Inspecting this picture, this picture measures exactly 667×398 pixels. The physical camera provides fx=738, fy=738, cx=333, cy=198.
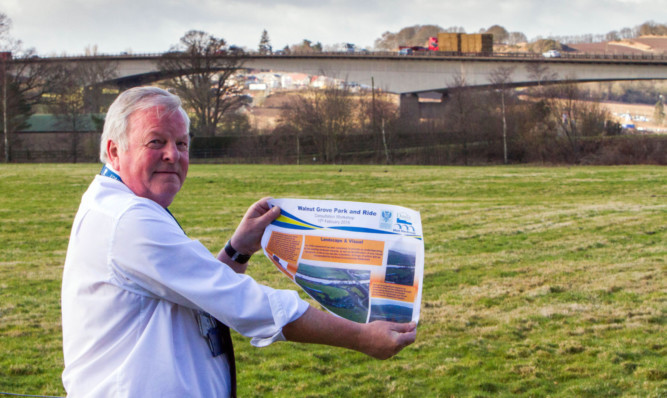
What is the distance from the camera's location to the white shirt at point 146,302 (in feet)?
7.66

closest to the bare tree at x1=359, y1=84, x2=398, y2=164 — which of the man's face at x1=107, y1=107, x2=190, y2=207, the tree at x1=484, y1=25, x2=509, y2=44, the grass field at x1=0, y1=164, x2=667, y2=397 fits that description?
the grass field at x1=0, y1=164, x2=667, y2=397

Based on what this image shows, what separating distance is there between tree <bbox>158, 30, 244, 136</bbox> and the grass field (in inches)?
1887

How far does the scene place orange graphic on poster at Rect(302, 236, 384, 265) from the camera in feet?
9.45

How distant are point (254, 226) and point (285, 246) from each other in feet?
0.67

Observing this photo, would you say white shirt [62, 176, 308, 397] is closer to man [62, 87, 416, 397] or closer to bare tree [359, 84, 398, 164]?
man [62, 87, 416, 397]

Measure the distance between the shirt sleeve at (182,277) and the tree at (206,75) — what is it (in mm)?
67994

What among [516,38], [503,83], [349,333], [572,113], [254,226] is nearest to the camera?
[349,333]

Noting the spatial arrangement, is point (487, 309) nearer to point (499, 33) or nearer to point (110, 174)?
point (110, 174)

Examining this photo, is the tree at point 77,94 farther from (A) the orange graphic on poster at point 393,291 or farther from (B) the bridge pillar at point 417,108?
(A) the orange graphic on poster at point 393,291

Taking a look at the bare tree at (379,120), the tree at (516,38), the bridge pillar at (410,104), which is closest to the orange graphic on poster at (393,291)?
the bare tree at (379,120)

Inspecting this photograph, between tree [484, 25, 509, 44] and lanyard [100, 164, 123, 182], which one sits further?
tree [484, 25, 509, 44]

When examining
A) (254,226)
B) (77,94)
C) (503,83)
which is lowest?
(254,226)

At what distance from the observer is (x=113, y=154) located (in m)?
2.70

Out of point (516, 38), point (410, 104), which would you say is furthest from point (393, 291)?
point (516, 38)
